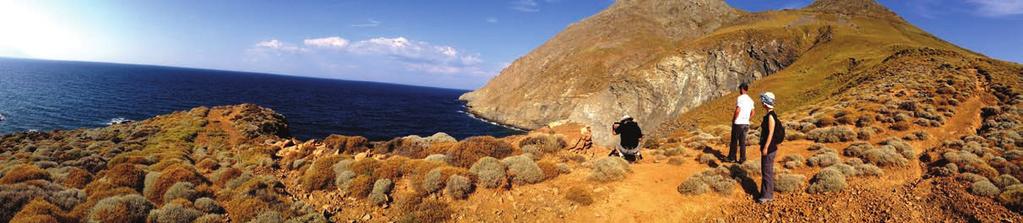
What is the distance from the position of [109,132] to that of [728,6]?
14872 centimetres

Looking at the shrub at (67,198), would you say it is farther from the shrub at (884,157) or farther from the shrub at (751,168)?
the shrub at (884,157)

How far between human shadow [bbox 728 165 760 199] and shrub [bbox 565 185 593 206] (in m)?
3.83

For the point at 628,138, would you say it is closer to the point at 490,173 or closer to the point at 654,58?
the point at 490,173

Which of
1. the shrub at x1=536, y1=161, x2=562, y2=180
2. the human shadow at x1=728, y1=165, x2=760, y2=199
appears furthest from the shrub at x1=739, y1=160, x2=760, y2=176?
the shrub at x1=536, y1=161, x2=562, y2=180

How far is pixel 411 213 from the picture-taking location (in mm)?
9953

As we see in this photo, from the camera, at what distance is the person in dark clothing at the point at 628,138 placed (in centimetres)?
1414

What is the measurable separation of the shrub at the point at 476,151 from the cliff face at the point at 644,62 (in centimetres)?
2662

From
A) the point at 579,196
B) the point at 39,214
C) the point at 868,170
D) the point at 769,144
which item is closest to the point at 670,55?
the point at 868,170

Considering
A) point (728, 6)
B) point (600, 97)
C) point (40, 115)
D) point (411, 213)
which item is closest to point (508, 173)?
point (411, 213)

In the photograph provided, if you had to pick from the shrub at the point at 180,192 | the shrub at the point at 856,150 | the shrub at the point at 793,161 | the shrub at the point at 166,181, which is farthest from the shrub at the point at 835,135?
the shrub at the point at 166,181

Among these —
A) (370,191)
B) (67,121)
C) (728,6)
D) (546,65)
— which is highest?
(728,6)

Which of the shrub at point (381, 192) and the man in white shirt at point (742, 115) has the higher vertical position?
the man in white shirt at point (742, 115)

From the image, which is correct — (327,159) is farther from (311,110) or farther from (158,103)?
(158,103)

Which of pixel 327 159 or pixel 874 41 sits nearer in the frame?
pixel 327 159
